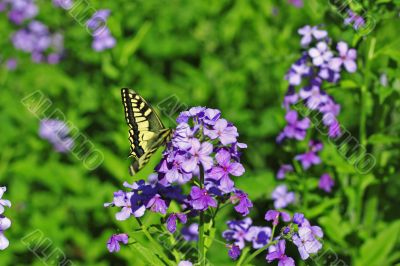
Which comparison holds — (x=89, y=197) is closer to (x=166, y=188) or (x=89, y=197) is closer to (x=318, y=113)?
(x=318, y=113)

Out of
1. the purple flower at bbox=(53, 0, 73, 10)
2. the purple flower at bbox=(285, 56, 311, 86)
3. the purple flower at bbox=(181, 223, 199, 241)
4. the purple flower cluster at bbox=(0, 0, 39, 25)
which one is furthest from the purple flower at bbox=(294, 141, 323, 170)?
the purple flower cluster at bbox=(0, 0, 39, 25)

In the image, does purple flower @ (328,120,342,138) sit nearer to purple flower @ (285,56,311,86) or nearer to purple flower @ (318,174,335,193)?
purple flower @ (318,174,335,193)

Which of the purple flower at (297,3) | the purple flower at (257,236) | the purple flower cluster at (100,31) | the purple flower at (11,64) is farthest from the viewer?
the purple flower at (11,64)

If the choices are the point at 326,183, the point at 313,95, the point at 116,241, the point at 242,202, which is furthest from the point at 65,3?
the point at 242,202

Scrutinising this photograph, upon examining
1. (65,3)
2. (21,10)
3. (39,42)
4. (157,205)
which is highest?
(21,10)

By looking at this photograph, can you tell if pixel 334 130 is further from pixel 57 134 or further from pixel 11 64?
pixel 11 64

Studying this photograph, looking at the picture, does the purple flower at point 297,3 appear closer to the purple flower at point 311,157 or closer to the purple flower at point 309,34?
the purple flower at point 309,34

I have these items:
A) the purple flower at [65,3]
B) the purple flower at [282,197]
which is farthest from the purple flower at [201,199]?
the purple flower at [65,3]
